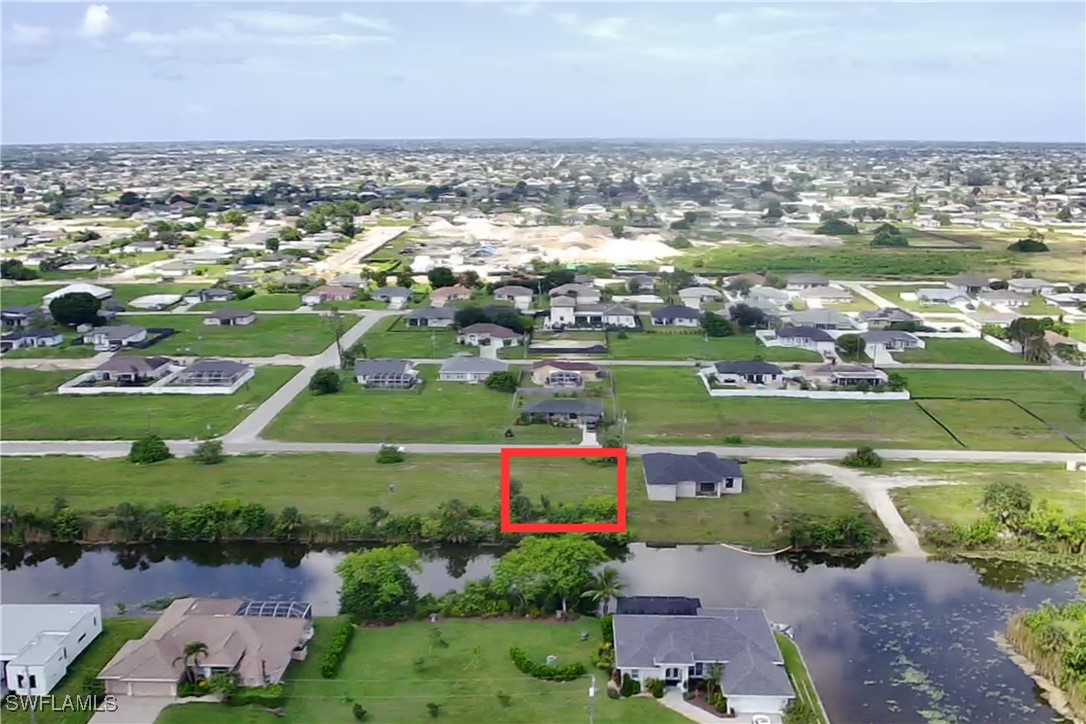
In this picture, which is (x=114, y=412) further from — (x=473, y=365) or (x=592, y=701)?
(x=592, y=701)

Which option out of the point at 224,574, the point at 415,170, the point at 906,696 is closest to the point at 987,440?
the point at 906,696

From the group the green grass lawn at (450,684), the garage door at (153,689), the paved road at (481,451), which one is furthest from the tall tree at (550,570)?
the paved road at (481,451)

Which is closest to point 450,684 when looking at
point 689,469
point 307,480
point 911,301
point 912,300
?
point 689,469

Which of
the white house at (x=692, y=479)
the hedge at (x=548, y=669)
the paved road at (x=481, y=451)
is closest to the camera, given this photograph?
the hedge at (x=548, y=669)

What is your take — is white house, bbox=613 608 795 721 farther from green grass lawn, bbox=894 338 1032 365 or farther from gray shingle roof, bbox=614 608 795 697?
green grass lawn, bbox=894 338 1032 365

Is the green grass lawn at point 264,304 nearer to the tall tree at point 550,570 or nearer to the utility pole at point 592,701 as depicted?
the tall tree at point 550,570
